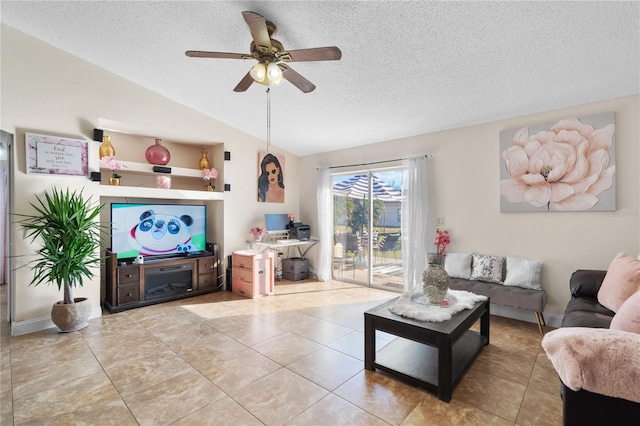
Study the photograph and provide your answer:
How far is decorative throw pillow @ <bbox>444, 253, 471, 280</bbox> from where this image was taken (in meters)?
3.55

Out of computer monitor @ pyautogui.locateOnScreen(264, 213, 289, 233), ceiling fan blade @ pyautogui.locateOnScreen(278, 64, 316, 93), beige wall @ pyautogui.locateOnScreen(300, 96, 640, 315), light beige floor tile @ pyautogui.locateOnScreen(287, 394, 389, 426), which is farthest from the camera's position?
computer monitor @ pyautogui.locateOnScreen(264, 213, 289, 233)

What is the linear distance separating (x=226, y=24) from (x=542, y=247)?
3.95 meters

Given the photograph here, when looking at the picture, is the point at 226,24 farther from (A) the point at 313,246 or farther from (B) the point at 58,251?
(A) the point at 313,246

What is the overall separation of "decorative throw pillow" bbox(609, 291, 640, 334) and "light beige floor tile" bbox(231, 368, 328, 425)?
175 cm

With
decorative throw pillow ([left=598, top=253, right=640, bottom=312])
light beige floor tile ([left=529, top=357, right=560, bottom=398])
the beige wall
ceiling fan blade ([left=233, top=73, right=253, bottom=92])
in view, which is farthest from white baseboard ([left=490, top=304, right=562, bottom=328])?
ceiling fan blade ([left=233, top=73, right=253, bottom=92])

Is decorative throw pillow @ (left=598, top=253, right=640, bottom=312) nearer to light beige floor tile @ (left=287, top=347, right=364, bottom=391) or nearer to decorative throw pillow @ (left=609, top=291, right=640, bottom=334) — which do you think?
decorative throw pillow @ (left=609, top=291, right=640, bottom=334)

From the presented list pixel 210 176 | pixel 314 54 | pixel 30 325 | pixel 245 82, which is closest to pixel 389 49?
pixel 314 54

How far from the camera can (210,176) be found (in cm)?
452

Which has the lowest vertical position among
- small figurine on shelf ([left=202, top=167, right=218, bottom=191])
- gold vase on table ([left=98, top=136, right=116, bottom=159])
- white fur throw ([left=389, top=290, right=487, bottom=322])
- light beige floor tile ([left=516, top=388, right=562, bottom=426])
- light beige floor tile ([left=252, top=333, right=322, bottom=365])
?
light beige floor tile ([left=516, top=388, right=562, bottom=426])

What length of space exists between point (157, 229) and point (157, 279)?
693 mm

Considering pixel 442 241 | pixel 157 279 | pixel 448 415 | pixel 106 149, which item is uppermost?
pixel 106 149

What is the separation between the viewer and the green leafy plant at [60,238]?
283 cm

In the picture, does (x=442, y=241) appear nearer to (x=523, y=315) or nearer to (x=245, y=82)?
(x=523, y=315)

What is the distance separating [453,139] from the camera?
3.84 m
